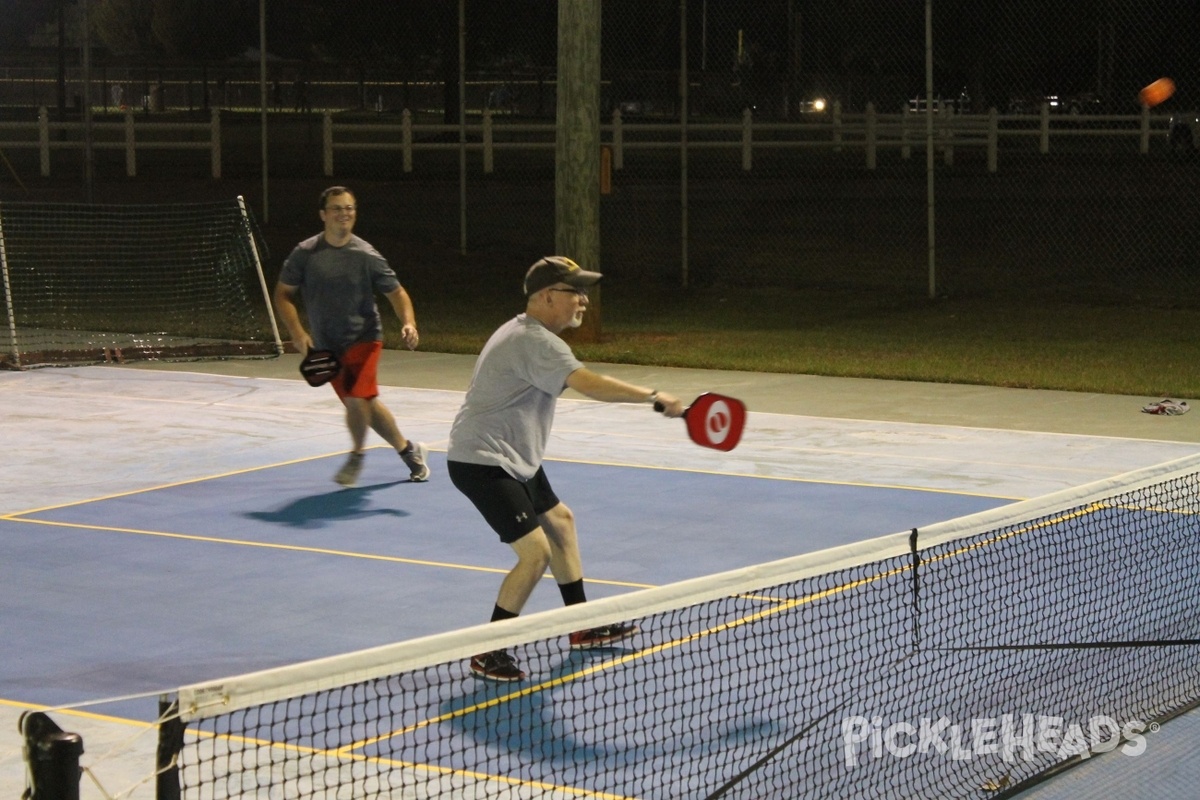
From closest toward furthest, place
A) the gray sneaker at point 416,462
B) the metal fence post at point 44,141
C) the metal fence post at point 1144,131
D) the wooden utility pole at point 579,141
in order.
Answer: the gray sneaker at point 416,462 → the wooden utility pole at point 579,141 → the metal fence post at point 1144,131 → the metal fence post at point 44,141

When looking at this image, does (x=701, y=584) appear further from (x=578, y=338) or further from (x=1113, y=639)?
(x=578, y=338)

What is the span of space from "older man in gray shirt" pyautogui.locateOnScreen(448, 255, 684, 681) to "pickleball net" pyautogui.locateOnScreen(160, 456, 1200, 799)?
468mm

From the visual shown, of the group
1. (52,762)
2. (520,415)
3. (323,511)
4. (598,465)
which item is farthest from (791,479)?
(52,762)

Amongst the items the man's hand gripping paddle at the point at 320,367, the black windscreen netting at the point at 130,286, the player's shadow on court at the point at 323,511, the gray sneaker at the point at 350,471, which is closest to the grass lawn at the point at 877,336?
the black windscreen netting at the point at 130,286

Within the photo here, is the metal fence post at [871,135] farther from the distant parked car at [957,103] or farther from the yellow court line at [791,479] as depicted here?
the yellow court line at [791,479]

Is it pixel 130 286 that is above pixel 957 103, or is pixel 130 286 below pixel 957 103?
below

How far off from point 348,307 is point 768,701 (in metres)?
5.45

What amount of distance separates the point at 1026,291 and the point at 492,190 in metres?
12.9

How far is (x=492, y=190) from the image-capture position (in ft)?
110

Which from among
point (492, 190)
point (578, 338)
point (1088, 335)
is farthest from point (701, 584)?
point (492, 190)

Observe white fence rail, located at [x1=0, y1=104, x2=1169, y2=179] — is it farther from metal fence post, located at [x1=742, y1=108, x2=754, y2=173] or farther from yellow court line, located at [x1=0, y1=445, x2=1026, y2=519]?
yellow court line, located at [x1=0, y1=445, x2=1026, y2=519]

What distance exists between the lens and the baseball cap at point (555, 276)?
7.43 m

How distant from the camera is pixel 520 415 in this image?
748cm

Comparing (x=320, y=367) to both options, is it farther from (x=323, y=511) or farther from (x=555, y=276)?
(x=555, y=276)
